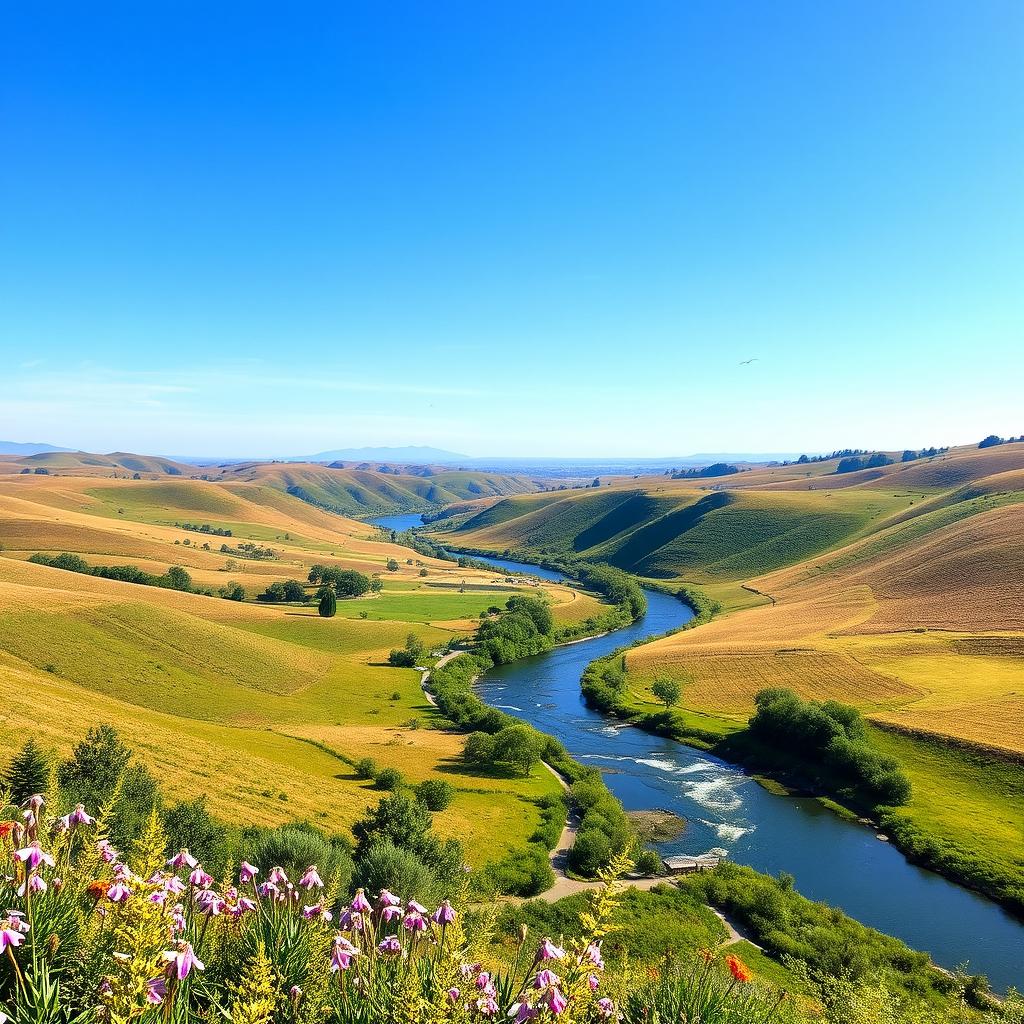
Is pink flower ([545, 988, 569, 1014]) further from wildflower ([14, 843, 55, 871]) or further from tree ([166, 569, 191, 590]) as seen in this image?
tree ([166, 569, 191, 590])

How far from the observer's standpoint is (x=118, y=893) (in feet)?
24.4

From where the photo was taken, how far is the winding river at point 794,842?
35.9m

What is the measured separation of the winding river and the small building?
6.11 ft

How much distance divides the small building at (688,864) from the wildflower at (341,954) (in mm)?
38893

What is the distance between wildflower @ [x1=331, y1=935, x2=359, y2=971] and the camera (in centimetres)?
772

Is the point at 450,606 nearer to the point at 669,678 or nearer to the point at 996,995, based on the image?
the point at 669,678

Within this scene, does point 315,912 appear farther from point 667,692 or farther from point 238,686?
point 238,686

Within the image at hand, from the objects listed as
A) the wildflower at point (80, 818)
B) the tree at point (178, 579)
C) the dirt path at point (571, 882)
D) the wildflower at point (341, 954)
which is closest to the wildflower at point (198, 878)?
the wildflower at point (80, 818)

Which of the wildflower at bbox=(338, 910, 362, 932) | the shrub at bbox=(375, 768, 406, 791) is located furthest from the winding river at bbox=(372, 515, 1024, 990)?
the wildflower at bbox=(338, 910, 362, 932)

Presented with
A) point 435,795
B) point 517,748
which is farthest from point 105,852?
point 517,748

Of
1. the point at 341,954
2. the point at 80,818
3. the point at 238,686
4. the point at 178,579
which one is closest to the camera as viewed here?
the point at 341,954

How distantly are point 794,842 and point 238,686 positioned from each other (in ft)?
193

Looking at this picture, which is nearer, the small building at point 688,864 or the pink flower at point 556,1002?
the pink flower at point 556,1002

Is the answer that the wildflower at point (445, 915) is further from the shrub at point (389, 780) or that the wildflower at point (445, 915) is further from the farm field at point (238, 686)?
the shrub at point (389, 780)
